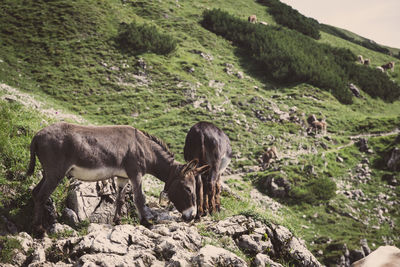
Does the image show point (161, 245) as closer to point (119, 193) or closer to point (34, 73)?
point (119, 193)

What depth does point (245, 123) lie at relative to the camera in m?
34.1

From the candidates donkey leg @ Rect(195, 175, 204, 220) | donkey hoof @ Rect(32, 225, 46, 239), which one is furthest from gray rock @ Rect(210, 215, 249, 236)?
donkey hoof @ Rect(32, 225, 46, 239)

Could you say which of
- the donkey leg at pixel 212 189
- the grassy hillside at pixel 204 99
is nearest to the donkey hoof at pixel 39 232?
the donkey leg at pixel 212 189

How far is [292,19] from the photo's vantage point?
72.1 meters

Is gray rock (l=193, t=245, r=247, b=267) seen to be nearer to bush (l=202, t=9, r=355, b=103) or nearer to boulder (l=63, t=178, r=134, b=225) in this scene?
boulder (l=63, t=178, r=134, b=225)

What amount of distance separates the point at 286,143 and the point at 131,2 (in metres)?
39.0

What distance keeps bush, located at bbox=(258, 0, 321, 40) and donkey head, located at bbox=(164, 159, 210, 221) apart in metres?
69.2

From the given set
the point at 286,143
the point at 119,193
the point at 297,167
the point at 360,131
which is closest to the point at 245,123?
the point at 286,143

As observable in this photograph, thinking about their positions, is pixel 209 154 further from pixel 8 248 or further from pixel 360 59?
pixel 360 59

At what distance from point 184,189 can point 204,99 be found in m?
28.4

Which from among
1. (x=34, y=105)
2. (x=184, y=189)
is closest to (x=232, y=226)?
(x=184, y=189)

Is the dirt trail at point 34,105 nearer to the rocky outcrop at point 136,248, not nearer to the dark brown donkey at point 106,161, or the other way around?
the dark brown donkey at point 106,161

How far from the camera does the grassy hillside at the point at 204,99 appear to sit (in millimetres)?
23547

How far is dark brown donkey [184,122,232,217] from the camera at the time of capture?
1068 cm
